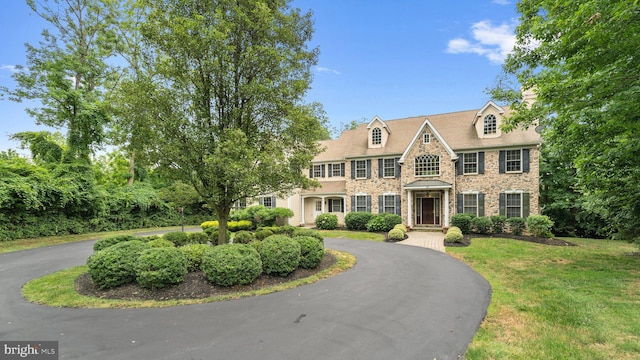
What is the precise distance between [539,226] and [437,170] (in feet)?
20.7

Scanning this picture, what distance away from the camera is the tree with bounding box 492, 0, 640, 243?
5.83 m

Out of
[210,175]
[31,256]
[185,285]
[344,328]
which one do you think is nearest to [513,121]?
[344,328]

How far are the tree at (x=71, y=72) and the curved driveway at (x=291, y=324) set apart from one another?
15.6 meters

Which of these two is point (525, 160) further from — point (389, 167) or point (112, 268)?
point (112, 268)

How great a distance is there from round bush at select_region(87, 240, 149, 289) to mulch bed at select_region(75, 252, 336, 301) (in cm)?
18

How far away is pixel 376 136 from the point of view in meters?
22.2

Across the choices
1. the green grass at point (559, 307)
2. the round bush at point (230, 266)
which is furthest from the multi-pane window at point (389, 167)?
the round bush at point (230, 266)

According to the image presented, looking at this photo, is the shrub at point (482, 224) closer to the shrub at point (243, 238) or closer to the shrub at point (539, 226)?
the shrub at point (539, 226)

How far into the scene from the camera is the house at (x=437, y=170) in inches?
689

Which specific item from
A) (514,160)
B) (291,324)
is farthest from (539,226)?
(291,324)

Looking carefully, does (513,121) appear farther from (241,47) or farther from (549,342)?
(241,47)

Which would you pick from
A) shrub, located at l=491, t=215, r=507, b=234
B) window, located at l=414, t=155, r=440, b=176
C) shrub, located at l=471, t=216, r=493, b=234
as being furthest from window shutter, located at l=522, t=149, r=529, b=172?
window, located at l=414, t=155, r=440, b=176

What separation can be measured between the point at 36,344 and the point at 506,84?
24.1 m

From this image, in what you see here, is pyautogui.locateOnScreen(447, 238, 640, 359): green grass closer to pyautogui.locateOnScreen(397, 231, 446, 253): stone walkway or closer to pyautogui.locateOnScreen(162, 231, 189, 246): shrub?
pyautogui.locateOnScreen(397, 231, 446, 253): stone walkway
